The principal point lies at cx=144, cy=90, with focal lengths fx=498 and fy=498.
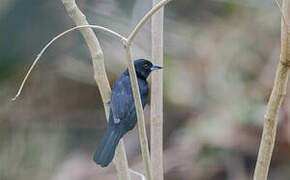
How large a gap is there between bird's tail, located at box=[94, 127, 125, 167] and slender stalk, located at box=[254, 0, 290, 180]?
93 cm

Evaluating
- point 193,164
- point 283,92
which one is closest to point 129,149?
point 193,164

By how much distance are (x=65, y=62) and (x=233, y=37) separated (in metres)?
1.70

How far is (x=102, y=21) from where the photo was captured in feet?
12.3

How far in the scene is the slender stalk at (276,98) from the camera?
58.1 inches

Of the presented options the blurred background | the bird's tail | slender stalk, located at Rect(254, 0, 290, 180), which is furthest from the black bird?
the blurred background

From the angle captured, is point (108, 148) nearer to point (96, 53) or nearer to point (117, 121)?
point (117, 121)

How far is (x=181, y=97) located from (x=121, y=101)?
85.6 inches

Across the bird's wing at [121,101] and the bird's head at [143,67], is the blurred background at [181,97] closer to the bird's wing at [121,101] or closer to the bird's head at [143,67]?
the bird's head at [143,67]

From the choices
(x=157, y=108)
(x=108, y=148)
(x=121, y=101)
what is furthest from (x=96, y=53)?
(x=121, y=101)

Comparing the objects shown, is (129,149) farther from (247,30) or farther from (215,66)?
(247,30)

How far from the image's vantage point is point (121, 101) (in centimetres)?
266

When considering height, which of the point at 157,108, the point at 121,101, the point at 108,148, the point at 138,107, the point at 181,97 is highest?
the point at 138,107

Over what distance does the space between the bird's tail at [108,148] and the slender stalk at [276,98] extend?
0.93 meters

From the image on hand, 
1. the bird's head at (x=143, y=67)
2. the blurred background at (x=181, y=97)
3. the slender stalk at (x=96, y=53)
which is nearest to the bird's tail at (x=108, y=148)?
the slender stalk at (x=96, y=53)
